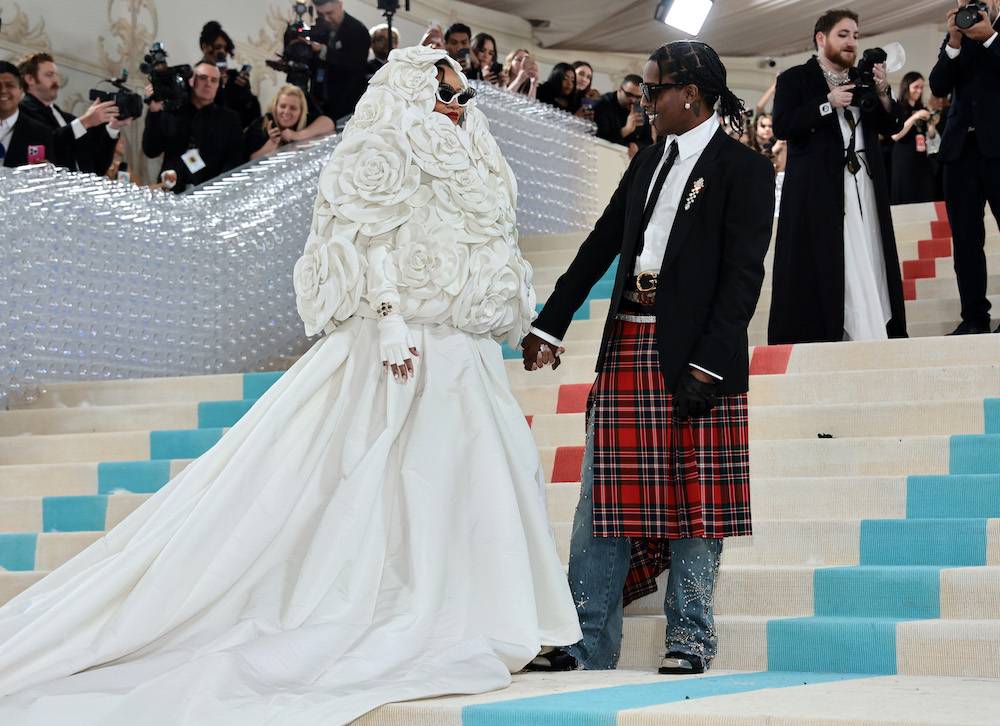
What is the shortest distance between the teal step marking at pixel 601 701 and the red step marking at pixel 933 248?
4.50 metres

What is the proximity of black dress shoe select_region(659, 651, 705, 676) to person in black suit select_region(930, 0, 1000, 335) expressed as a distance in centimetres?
310

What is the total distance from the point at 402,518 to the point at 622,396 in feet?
2.11

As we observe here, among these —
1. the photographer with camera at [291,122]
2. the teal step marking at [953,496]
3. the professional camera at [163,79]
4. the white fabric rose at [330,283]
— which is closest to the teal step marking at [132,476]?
the white fabric rose at [330,283]

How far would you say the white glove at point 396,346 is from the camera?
3814 mm

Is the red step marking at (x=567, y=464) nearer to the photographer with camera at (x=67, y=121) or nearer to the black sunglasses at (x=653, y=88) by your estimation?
the black sunglasses at (x=653, y=88)

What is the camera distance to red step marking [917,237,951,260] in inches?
303

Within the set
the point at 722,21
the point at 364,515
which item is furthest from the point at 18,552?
the point at 722,21

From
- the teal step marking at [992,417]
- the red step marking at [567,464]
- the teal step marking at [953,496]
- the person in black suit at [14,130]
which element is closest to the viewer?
the teal step marking at [953,496]

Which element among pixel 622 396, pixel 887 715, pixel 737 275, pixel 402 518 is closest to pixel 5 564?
pixel 402 518

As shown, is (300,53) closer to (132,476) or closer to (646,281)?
(132,476)

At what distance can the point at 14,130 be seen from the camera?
726 centimetres

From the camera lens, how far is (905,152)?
943 cm

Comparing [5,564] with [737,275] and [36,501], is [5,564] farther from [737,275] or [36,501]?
[737,275]

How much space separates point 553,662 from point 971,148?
3.67 m
